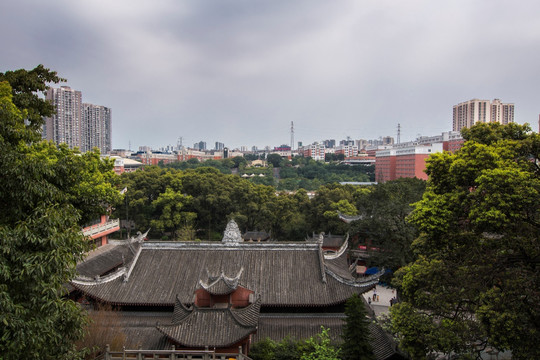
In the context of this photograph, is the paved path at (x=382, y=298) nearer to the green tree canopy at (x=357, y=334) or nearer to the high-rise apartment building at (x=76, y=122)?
the green tree canopy at (x=357, y=334)

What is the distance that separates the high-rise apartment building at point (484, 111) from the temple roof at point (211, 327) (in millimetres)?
78791

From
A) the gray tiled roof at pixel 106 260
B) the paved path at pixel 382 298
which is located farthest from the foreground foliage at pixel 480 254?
the gray tiled roof at pixel 106 260

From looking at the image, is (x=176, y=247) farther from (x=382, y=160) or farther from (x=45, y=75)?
(x=382, y=160)

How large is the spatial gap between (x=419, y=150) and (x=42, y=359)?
63.2m

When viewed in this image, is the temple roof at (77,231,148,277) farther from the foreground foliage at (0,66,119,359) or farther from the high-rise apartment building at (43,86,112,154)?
the high-rise apartment building at (43,86,112,154)

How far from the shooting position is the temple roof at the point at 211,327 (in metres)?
11.9

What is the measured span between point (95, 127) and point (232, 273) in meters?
103

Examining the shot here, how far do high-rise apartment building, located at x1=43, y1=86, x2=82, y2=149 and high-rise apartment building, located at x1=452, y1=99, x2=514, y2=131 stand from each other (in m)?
85.6

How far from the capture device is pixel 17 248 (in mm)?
6754

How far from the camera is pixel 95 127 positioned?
348 ft

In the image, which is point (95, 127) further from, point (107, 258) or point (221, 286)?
point (221, 286)

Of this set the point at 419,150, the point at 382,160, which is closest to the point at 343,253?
the point at 419,150

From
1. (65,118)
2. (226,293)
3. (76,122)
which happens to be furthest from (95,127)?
(226,293)

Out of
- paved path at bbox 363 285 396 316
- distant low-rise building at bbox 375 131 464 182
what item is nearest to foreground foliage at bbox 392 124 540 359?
paved path at bbox 363 285 396 316
